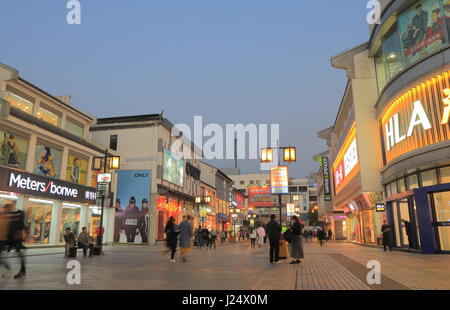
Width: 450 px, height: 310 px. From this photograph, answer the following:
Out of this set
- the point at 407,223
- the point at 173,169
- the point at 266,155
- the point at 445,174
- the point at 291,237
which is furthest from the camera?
the point at 173,169

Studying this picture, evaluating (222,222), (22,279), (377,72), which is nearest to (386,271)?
(22,279)

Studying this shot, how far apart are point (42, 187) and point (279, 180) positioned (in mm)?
16018

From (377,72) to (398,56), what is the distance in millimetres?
4581

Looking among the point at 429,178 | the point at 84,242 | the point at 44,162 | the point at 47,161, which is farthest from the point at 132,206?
the point at 429,178

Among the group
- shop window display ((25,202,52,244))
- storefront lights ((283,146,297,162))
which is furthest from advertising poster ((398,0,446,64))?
shop window display ((25,202,52,244))

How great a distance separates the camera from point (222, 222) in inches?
2552

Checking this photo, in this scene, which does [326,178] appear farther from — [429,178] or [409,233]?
[429,178]

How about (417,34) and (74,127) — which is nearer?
(417,34)

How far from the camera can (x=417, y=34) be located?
1808 cm

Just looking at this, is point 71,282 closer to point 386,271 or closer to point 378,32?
point 386,271

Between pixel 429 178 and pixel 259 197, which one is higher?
pixel 259 197

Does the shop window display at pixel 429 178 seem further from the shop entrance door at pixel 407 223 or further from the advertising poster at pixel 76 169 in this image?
the advertising poster at pixel 76 169

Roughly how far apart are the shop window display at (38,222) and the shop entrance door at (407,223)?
22.9 metres

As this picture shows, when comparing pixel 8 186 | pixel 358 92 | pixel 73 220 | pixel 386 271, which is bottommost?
pixel 386 271
